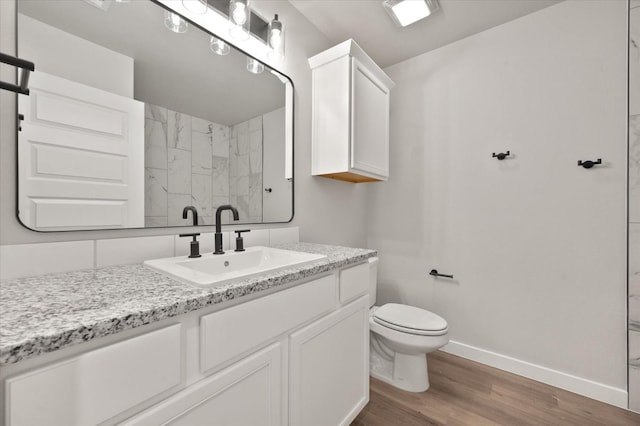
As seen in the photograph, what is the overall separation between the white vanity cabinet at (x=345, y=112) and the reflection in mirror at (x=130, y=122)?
436 millimetres

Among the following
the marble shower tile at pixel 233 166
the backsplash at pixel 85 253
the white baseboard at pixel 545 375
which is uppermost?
the marble shower tile at pixel 233 166

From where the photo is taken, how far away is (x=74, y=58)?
36.2 inches

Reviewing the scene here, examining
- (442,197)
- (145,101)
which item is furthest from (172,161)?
(442,197)

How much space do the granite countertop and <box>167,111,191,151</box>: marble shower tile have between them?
0.55 meters

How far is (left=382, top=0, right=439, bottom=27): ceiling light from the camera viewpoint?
168 centimetres

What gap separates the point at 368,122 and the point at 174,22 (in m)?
1.21

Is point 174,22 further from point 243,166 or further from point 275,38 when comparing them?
point 243,166

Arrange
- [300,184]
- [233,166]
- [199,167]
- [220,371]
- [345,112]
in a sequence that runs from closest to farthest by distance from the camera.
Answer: [220,371]
[199,167]
[233,166]
[345,112]
[300,184]

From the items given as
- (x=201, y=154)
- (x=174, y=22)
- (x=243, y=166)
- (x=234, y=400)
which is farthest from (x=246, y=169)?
(x=234, y=400)

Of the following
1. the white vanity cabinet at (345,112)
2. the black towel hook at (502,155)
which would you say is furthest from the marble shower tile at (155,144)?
the black towel hook at (502,155)

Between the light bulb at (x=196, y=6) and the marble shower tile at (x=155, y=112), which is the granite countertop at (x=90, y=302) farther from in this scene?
the light bulb at (x=196, y=6)

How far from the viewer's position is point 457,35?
79.7 inches

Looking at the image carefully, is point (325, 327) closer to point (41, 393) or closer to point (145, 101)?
→ point (41, 393)

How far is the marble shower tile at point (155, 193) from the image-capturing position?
1.09 meters
